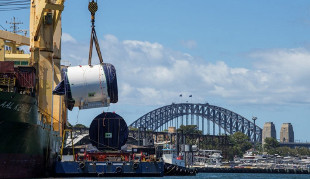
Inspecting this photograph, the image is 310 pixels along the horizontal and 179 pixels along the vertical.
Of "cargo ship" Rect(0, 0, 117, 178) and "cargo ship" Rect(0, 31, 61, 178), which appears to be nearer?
"cargo ship" Rect(0, 31, 61, 178)

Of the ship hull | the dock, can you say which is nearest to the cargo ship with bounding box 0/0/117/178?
the ship hull

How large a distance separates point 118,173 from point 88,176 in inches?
110

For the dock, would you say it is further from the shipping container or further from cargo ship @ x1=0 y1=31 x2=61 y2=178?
the shipping container

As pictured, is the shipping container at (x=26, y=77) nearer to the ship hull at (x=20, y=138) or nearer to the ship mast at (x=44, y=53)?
the ship hull at (x=20, y=138)

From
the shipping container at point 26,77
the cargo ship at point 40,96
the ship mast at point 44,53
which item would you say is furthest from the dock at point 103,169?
the shipping container at point 26,77

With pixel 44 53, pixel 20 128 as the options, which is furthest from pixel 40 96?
pixel 20 128

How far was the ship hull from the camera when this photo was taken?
5312cm

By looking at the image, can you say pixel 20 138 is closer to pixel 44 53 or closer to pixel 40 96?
pixel 40 96

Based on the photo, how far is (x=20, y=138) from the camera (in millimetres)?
55188

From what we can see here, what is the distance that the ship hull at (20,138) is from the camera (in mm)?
53125

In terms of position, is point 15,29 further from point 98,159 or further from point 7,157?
point 7,157

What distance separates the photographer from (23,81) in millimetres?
57469

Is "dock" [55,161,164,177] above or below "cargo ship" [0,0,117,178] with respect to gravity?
below

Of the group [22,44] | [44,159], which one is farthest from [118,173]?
[22,44]
